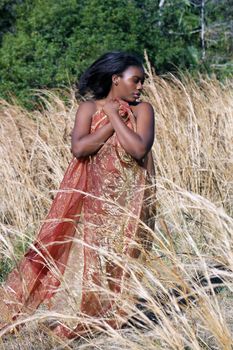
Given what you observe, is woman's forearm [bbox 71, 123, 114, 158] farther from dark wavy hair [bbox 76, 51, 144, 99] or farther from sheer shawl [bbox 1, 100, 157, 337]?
dark wavy hair [bbox 76, 51, 144, 99]

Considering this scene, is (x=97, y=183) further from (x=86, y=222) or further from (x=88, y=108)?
(x=88, y=108)

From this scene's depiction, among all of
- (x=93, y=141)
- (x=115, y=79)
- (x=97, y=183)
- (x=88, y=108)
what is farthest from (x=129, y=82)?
(x=97, y=183)

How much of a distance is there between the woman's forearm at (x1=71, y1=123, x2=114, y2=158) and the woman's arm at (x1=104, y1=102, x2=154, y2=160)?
52 millimetres

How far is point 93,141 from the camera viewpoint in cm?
416

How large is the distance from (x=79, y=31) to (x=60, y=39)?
0.87ft

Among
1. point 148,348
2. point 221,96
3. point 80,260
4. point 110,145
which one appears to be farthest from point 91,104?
point 221,96

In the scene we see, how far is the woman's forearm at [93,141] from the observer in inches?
163

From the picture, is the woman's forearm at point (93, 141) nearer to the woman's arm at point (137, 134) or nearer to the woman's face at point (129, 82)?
the woman's arm at point (137, 134)

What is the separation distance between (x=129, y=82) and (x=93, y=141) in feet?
1.01

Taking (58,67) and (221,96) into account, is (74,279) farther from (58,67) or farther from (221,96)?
(58,67)

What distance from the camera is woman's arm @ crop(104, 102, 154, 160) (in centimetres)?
407

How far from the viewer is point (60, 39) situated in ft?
42.0

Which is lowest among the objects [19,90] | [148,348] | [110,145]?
[19,90]

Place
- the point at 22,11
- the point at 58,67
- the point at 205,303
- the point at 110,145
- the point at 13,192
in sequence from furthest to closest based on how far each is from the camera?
the point at 22,11
the point at 58,67
the point at 13,192
the point at 110,145
the point at 205,303
